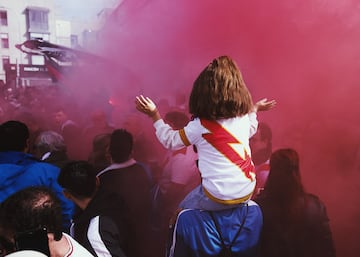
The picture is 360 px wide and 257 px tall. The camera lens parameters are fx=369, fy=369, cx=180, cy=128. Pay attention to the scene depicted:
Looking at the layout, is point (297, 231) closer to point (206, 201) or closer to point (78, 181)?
point (206, 201)

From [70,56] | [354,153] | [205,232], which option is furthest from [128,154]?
[70,56]

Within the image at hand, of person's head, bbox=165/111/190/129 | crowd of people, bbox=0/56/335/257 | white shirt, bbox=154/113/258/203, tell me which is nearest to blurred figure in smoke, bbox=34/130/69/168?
crowd of people, bbox=0/56/335/257

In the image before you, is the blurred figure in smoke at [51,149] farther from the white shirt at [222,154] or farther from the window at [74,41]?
the window at [74,41]

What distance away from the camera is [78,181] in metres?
1.66

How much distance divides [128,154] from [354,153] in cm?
188

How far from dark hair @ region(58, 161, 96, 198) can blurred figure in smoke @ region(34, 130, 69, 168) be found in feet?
2.93

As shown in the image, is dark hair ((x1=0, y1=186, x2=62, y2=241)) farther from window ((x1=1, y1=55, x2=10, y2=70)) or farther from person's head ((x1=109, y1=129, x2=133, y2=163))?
window ((x1=1, y1=55, x2=10, y2=70))

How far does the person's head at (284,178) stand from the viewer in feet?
5.29

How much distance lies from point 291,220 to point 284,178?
181 mm

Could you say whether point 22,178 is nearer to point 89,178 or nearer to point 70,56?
Result: point 89,178

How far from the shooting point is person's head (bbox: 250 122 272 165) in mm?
2434

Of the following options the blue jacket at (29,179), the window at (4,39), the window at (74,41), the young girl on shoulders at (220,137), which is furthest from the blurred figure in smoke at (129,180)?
the window at (4,39)

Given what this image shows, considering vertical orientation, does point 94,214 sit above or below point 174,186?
above

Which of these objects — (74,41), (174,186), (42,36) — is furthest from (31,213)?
(42,36)
